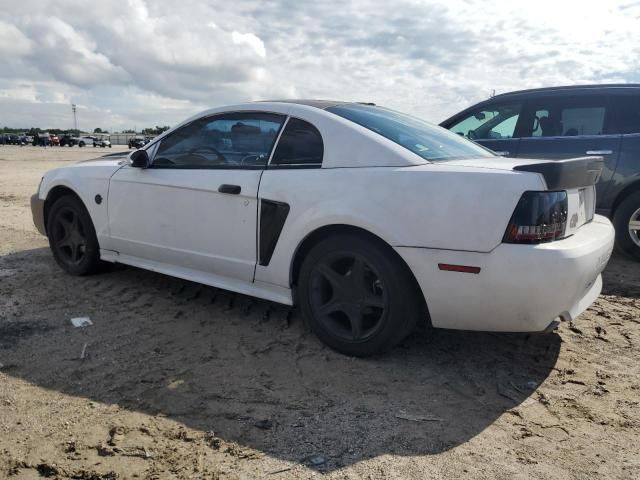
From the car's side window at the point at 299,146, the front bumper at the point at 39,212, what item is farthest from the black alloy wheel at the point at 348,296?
the front bumper at the point at 39,212

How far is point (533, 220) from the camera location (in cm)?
272

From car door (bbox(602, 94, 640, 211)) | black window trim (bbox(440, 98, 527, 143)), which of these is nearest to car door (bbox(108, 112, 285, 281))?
black window trim (bbox(440, 98, 527, 143))

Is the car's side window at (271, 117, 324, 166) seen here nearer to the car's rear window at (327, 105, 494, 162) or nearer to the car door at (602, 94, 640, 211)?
the car's rear window at (327, 105, 494, 162)

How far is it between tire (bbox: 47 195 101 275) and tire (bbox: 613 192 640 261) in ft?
16.9

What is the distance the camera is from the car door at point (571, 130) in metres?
5.69

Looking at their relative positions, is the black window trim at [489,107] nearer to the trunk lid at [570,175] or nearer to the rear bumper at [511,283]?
the trunk lid at [570,175]

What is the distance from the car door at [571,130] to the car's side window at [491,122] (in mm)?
138

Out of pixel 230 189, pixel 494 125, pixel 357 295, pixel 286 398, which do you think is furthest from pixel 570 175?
pixel 494 125

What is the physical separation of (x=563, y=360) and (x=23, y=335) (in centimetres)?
345

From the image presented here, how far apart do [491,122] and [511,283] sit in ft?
13.8

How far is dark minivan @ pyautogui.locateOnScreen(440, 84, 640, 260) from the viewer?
221 inches

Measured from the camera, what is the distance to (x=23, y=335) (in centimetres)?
355

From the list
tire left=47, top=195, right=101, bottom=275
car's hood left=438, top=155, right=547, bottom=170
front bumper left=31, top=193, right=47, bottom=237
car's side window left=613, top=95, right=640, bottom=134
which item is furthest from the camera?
car's side window left=613, top=95, right=640, bottom=134

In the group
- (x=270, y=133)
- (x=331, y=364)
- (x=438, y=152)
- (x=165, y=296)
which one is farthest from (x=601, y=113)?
(x=165, y=296)
